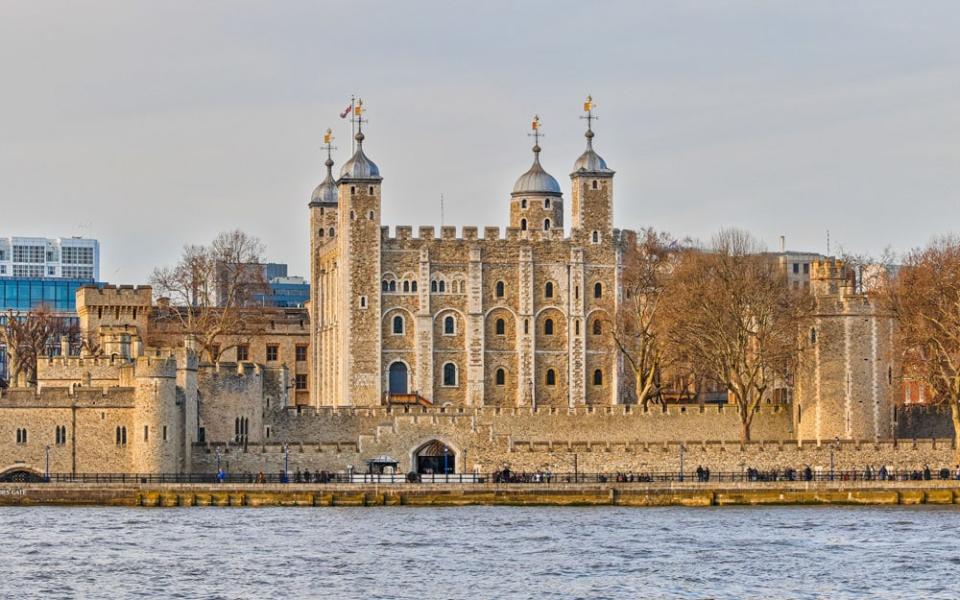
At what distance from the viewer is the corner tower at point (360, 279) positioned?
346 feet

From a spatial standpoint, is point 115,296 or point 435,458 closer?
point 435,458

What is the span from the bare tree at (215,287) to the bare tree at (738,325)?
24.7 metres

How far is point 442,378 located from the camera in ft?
350

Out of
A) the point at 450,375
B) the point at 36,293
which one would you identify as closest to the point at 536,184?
the point at 450,375

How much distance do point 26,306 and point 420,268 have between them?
6893 cm

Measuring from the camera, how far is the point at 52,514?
7669 centimetres

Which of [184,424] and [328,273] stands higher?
[328,273]

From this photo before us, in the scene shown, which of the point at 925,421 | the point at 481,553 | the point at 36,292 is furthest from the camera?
the point at 36,292

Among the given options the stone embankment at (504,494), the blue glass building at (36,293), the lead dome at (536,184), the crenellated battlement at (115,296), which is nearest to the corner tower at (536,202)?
the lead dome at (536,184)

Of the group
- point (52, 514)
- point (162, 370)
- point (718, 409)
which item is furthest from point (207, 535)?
point (718, 409)

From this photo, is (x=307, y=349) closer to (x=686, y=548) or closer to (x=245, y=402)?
(x=245, y=402)

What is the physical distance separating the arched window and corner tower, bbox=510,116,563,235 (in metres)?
7.69

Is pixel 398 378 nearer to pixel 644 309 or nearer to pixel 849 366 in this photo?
pixel 644 309

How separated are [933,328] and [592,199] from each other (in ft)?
68.2
